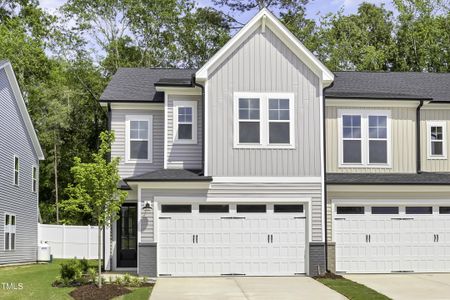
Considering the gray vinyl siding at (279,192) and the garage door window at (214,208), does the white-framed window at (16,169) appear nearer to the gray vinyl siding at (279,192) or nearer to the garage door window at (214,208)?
the garage door window at (214,208)

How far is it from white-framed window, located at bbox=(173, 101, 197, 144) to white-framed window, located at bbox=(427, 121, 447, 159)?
8549 millimetres

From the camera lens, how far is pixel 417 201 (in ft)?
75.7

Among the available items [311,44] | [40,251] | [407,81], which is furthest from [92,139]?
[407,81]

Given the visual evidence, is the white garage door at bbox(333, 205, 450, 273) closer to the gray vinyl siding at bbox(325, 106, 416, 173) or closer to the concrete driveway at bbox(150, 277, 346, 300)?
the gray vinyl siding at bbox(325, 106, 416, 173)

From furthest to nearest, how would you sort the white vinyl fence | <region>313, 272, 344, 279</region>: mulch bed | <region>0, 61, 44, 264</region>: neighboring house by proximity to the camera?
the white vinyl fence, <region>0, 61, 44, 264</region>: neighboring house, <region>313, 272, 344, 279</region>: mulch bed

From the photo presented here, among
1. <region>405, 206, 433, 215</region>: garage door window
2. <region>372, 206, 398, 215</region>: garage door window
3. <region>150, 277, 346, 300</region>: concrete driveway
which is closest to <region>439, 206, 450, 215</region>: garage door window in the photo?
<region>405, 206, 433, 215</region>: garage door window

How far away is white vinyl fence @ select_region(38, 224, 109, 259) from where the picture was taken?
3541cm

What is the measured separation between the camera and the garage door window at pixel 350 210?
75.5 ft

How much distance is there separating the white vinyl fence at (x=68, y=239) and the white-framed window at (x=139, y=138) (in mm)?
12217

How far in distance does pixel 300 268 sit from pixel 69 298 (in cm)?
816

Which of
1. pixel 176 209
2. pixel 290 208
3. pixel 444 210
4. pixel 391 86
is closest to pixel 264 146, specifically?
pixel 290 208

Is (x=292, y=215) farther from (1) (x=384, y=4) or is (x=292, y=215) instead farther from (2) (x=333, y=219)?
(1) (x=384, y=4)

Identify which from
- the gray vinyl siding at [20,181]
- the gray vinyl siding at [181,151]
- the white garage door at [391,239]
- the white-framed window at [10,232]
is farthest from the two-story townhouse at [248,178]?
the white-framed window at [10,232]

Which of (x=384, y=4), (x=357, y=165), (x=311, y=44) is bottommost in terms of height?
(x=357, y=165)
